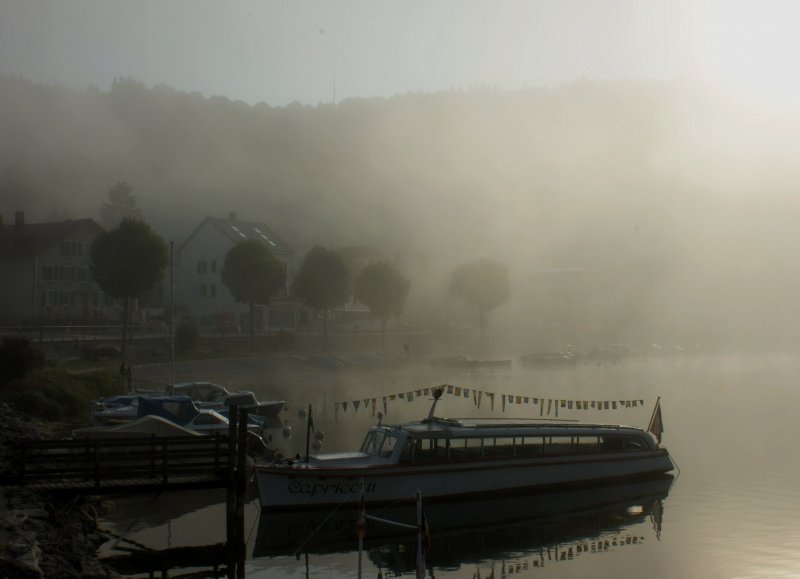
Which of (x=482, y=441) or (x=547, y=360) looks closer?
(x=482, y=441)

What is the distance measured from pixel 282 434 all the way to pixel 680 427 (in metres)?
27.3

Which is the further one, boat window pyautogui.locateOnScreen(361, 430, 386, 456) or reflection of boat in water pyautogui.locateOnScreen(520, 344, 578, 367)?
reflection of boat in water pyautogui.locateOnScreen(520, 344, 578, 367)

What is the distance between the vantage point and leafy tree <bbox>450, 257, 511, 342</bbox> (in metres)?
151

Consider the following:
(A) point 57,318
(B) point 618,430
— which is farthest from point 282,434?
(A) point 57,318

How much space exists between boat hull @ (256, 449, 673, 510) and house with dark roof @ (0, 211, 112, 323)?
252ft

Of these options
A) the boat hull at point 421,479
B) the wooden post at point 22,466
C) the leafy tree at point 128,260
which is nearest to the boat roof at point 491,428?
the boat hull at point 421,479

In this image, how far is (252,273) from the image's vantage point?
349 feet

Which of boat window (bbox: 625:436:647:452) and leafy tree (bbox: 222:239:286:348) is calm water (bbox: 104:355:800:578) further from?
leafy tree (bbox: 222:239:286:348)

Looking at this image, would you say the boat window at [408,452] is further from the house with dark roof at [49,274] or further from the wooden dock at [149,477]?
the house with dark roof at [49,274]

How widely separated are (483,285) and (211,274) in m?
47.9

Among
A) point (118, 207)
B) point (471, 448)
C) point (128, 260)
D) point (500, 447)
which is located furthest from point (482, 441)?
point (118, 207)

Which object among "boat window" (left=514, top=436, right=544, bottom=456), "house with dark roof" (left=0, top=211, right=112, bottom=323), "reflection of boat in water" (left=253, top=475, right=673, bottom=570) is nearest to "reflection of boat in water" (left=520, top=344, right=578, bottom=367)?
"house with dark roof" (left=0, top=211, right=112, bottom=323)

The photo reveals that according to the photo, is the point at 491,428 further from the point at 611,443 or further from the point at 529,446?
the point at 611,443

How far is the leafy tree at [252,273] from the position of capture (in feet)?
349
